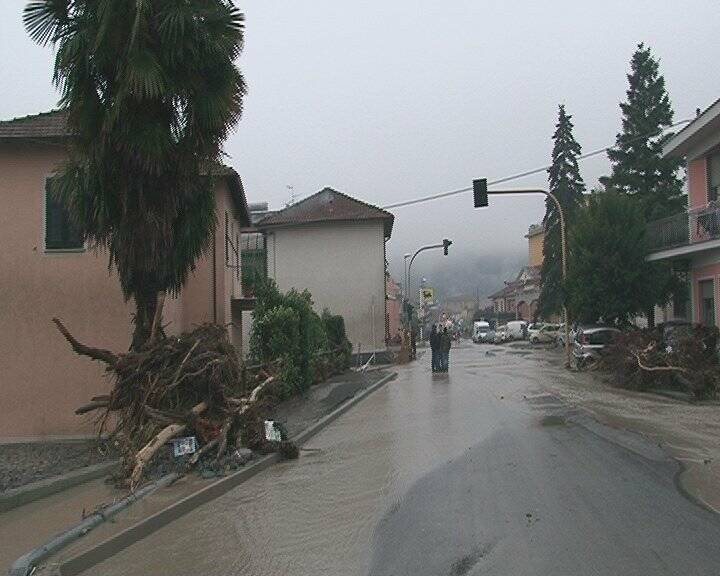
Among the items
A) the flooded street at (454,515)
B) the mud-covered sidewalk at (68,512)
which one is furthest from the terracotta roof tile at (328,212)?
the mud-covered sidewalk at (68,512)

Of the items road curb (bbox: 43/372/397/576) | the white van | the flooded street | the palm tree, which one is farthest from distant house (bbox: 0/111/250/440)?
the white van

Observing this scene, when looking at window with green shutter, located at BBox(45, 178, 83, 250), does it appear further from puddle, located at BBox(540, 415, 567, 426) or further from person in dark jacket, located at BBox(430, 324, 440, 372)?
person in dark jacket, located at BBox(430, 324, 440, 372)

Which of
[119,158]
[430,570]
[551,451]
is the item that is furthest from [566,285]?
[430,570]

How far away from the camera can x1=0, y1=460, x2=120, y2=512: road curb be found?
8.51 meters

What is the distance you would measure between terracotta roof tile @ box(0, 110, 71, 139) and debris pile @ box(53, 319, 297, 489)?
17.0ft

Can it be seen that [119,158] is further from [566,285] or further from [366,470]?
[566,285]

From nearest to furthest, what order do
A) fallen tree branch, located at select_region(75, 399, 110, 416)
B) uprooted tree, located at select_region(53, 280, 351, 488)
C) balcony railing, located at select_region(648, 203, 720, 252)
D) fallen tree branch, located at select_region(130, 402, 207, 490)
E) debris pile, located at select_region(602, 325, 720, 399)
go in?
fallen tree branch, located at select_region(130, 402, 207, 490) → uprooted tree, located at select_region(53, 280, 351, 488) → fallen tree branch, located at select_region(75, 399, 110, 416) → debris pile, located at select_region(602, 325, 720, 399) → balcony railing, located at select_region(648, 203, 720, 252)

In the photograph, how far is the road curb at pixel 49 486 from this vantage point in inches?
335

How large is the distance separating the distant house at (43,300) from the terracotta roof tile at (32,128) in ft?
0.06

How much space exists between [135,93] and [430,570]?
7634mm

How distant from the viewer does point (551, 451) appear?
35.1ft

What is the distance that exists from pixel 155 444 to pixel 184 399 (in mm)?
1374

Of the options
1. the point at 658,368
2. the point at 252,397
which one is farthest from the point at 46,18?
the point at 658,368

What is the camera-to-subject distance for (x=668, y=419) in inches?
556
